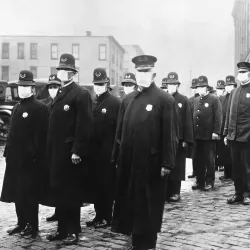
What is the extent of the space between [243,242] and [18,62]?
47033 millimetres

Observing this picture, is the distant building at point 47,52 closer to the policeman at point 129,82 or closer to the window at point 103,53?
the window at point 103,53

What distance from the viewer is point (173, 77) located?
26.6 ft

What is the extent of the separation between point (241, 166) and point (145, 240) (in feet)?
10.4

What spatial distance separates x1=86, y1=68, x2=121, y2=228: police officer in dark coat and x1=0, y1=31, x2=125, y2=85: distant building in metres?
42.4

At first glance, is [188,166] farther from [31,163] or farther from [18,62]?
[18,62]

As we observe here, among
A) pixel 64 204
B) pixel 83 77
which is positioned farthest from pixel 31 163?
pixel 83 77

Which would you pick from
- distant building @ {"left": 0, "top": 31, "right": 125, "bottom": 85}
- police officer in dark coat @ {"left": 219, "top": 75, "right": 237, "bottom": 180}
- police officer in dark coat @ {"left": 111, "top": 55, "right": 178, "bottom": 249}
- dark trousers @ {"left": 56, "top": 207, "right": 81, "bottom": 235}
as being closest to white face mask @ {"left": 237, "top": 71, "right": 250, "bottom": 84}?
police officer in dark coat @ {"left": 219, "top": 75, "right": 237, "bottom": 180}

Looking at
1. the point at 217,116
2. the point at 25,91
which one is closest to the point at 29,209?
the point at 25,91

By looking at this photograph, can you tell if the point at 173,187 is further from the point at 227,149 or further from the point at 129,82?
the point at 227,149

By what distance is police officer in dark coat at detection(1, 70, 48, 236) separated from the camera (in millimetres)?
5691

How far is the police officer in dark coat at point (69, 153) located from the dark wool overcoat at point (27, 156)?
1.17 feet

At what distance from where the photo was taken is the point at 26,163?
18.7ft

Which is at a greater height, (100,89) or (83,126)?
(100,89)

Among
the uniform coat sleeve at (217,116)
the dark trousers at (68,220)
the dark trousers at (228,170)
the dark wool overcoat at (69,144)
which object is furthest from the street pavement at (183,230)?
the dark trousers at (228,170)
